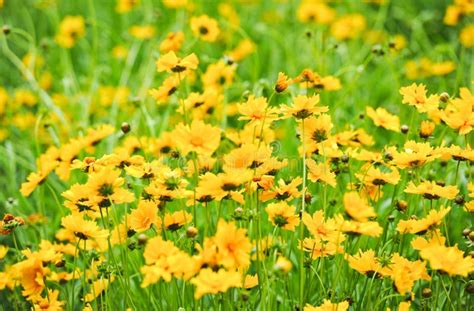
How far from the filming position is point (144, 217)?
145 centimetres

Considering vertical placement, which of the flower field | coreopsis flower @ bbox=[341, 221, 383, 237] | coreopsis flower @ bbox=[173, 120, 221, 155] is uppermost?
coreopsis flower @ bbox=[173, 120, 221, 155]

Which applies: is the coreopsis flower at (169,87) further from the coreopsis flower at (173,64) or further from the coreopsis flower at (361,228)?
the coreopsis flower at (361,228)

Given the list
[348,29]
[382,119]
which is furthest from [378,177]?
[348,29]

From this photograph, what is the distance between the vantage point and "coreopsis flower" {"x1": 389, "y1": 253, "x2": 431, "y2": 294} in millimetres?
1311

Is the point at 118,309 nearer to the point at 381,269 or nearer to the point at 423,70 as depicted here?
the point at 381,269

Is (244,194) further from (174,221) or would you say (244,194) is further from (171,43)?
(171,43)

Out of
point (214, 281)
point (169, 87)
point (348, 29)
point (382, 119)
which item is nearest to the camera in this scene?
point (214, 281)

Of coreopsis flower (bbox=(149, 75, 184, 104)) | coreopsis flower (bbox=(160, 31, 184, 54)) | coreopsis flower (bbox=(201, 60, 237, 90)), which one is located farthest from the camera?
coreopsis flower (bbox=(201, 60, 237, 90))

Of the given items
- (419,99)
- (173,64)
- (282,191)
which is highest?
(173,64)

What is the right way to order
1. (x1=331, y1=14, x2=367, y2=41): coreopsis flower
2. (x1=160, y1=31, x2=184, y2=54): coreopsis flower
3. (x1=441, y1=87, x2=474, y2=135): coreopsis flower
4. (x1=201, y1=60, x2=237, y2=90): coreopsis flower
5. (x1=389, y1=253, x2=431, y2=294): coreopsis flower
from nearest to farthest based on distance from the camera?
1. (x1=389, y1=253, x2=431, y2=294): coreopsis flower
2. (x1=441, y1=87, x2=474, y2=135): coreopsis flower
3. (x1=160, y1=31, x2=184, y2=54): coreopsis flower
4. (x1=201, y1=60, x2=237, y2=90): coreopsis flower
5. (x1=331, y1=14, x2=367, y2=41): coreopsis flower

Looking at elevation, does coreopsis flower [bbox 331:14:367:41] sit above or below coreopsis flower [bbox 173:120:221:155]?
below

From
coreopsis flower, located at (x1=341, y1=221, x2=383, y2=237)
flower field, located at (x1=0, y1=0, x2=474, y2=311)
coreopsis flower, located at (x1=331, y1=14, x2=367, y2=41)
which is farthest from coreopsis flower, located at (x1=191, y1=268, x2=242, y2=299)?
coreopsis flower, located at (x1=331, y1=14, x2=367, y2=41)

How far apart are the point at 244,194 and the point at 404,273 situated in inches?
17.2

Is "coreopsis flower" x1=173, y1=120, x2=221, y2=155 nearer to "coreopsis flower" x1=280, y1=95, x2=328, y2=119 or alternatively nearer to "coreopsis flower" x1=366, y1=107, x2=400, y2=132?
"coreopsis flower" x1=280, y1=95, x2=328, y2=119
